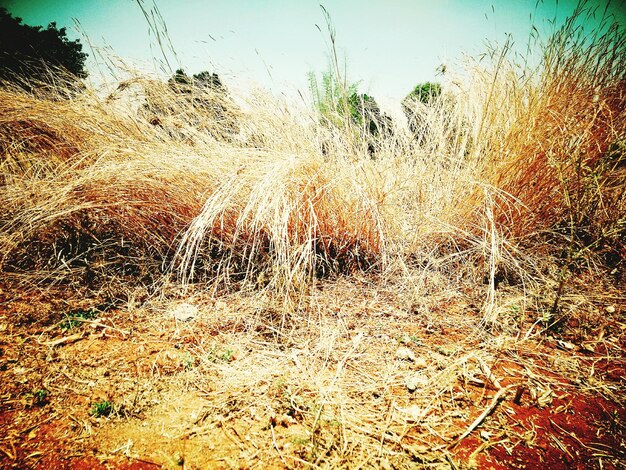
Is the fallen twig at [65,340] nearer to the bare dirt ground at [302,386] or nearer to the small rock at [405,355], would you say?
the bare dirt ground at [302,386]

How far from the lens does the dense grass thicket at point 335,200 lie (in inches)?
47.1

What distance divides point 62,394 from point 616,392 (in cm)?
154

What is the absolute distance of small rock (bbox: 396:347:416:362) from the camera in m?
0.85

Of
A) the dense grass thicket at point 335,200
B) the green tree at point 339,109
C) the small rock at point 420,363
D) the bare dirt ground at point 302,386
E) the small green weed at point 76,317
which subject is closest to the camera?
the bare dirt ground at point 302,386

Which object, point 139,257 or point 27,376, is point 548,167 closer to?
point 139,257

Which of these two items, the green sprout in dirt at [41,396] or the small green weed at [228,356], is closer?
the green sprout in dirt at [41,396]

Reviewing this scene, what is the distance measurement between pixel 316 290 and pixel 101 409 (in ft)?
2.63

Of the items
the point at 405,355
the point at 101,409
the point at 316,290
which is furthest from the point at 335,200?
the point at 101,409

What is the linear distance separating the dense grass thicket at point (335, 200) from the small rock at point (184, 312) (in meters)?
0.13

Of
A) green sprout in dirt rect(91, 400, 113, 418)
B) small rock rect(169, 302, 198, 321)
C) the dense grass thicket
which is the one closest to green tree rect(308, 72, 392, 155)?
the dense grass thicket

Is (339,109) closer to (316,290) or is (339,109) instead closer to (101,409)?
(316,290)

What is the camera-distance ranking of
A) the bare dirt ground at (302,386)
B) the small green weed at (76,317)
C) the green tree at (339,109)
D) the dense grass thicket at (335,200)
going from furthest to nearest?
1. the green tree at (339,109)
2. the dense grass thicket at (335,200)
3. the small green weed at (76,317)
4. the bare dirt ground at (302,386)

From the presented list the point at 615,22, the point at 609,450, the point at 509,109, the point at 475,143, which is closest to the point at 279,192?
the point at 609,450

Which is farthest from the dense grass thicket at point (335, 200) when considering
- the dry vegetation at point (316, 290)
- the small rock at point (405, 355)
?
the small rock at point (405, 355)
